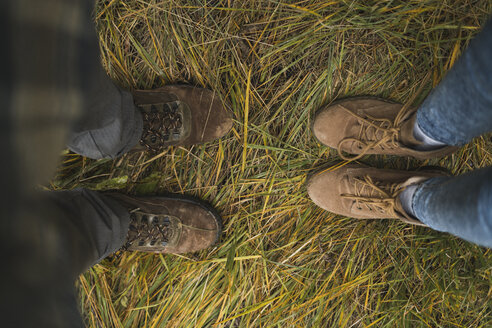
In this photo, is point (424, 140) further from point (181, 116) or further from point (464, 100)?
point (181, 116)

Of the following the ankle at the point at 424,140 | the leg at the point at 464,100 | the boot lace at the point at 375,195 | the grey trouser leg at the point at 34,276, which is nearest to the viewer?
the grey trouser leg at the point at 34,276

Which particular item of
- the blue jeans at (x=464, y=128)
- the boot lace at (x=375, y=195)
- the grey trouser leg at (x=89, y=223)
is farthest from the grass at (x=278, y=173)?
the blue jeans at (x=464, y=128)

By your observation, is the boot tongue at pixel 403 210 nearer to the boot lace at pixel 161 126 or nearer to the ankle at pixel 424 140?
the ankle at pixel 424 140

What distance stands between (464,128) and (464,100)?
91mm

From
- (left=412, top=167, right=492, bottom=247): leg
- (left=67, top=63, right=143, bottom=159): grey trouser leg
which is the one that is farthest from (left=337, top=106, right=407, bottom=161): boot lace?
(left=67, top=63, right=143, bottom=159): grey trouser leg

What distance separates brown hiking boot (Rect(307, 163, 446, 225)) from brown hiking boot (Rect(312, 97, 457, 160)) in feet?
0.23

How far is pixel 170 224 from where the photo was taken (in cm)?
111

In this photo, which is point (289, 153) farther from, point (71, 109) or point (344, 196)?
point (71, 109)

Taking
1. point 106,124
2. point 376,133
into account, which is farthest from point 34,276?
point 376,133

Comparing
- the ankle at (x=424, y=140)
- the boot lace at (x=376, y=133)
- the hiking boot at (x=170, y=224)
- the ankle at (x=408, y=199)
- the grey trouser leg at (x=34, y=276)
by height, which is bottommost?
the hiking boot at (x=170, y=224)

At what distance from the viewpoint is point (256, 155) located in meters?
1.16

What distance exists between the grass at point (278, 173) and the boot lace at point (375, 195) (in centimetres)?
15

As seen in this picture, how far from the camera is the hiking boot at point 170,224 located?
41.0 inches

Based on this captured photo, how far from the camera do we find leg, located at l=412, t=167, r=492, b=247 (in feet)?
1.92
